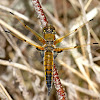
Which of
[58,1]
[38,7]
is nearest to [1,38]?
[38,7]

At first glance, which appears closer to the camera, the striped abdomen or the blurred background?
the striped abdomen

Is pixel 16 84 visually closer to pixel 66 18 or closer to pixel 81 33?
pixel 81 33

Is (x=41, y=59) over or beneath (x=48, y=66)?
over

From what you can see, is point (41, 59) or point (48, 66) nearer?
point (48, 66)

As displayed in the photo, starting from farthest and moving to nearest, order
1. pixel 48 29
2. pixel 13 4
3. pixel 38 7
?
1. pixel 13 4
2. pixel 48 29
3. pixel 38 7

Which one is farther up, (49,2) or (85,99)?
(49,2)

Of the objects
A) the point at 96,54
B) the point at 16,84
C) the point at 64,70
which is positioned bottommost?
the point at 16,84

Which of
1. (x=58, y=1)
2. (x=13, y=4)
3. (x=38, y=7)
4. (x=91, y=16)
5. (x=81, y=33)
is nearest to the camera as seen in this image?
(x=38, y=7)

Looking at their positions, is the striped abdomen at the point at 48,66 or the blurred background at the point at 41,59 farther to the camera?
the blurred background at the point at 41,59
